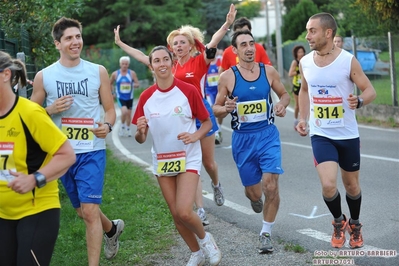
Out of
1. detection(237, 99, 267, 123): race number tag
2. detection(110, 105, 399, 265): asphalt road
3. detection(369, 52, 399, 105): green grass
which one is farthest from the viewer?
detection(369, 52, 399, 105): green grass

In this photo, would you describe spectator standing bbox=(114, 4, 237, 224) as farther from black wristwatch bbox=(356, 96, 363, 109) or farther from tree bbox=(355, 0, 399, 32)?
tree bbox=(355, 0, 399, 32)

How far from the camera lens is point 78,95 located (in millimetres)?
6527

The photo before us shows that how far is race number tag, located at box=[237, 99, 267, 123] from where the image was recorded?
7.60 metres

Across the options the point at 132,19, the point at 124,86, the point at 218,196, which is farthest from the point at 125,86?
the point at 132,19

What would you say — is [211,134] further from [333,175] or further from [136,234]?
[333,175]

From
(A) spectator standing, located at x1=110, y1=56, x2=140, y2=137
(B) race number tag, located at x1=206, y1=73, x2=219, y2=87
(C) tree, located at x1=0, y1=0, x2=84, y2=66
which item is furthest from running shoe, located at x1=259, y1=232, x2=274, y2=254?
(A) spectator standing, located at x1=110, y1=56, x2=140, y2=137

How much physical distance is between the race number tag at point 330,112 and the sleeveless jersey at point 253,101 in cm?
61

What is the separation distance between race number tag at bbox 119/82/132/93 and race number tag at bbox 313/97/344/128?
13.3m

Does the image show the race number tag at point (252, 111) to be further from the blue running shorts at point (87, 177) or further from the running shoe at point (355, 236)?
the blue running shorts at point (87, 177)

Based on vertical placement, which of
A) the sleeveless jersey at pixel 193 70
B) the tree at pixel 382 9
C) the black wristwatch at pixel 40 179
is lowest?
the black wristwatch at pixel 40 179

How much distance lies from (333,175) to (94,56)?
112 feet

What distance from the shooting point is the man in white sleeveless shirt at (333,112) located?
709cm

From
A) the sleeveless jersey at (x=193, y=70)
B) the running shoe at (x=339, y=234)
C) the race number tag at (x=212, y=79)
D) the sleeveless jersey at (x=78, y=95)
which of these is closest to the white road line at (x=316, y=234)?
the running shoe at (x=339, y=234)

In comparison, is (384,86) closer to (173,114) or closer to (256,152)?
(256,152)
